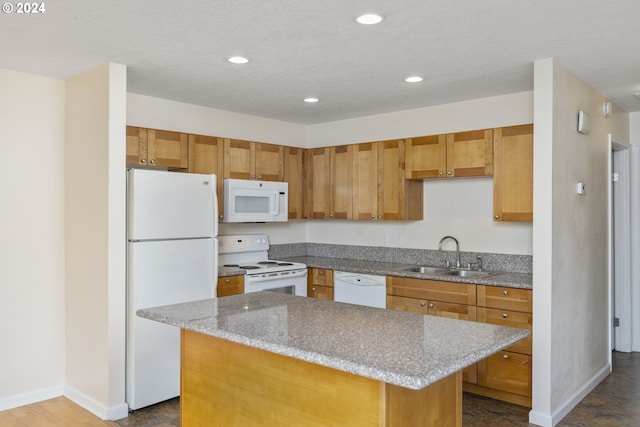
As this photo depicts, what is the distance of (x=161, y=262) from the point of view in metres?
3.71

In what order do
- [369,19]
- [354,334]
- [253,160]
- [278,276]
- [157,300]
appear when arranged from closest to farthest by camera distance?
1. [354,334]
2. [369,19]
3. [157,300]
4. [278,276]
5. [253,160]

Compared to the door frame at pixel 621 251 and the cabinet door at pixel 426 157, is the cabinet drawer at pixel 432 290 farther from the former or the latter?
the door frame at pixel 621 251

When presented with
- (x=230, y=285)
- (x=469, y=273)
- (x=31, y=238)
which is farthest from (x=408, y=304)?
(x=31, y=238)

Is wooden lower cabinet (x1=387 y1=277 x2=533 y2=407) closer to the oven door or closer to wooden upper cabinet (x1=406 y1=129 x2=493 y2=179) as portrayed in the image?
wooden upper cabinet (x1=406 y1=129 x2=493 y2=179)

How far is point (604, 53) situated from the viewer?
3146 mm

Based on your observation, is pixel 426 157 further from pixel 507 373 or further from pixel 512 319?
pixel 507 373

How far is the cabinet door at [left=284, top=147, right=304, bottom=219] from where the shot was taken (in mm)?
5320

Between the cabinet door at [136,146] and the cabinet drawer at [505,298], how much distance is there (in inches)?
112

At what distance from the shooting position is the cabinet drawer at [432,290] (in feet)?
12.8

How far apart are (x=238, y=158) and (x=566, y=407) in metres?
3.35

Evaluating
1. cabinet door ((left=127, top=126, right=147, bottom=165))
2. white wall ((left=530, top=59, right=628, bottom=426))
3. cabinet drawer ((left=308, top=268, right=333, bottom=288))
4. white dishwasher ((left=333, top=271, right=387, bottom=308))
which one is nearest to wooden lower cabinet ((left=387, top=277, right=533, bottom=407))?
white wall ((left=530, top=59, right=628, bottom=426))

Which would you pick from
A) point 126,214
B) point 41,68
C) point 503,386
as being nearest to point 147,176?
point 126,214

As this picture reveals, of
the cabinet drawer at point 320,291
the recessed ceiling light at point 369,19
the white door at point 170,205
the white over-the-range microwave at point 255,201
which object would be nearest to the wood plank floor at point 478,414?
the white door at point 170,205

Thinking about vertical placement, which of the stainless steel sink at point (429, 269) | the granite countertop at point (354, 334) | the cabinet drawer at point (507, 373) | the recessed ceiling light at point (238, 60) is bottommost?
the cabinet drawer at point (507, 373)
